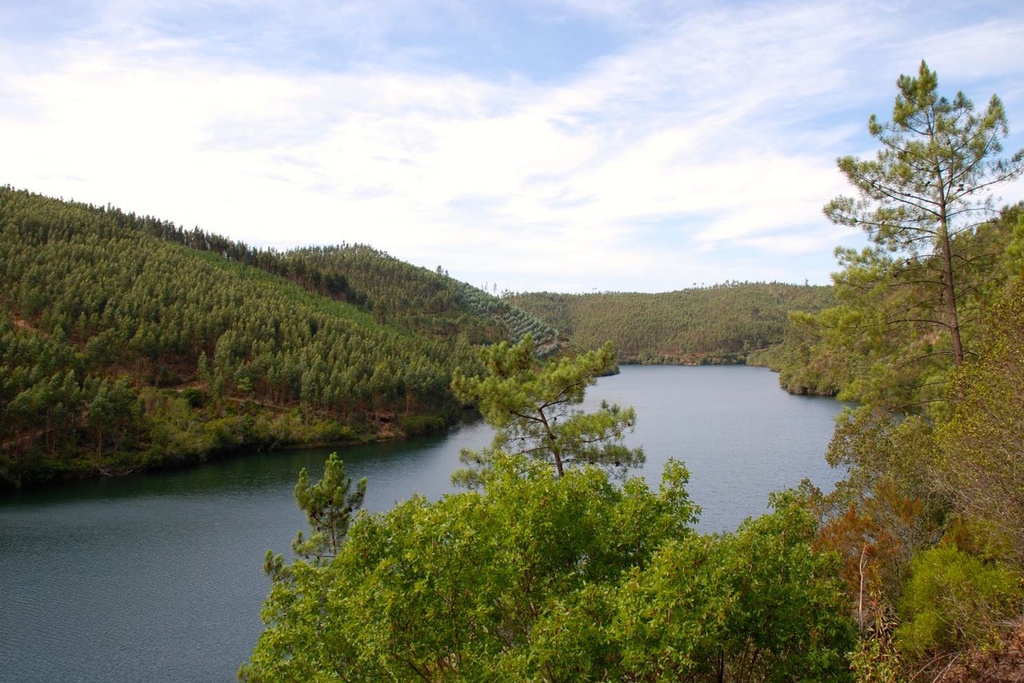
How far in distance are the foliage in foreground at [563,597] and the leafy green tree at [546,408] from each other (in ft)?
23.7

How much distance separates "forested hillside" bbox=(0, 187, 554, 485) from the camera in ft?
165

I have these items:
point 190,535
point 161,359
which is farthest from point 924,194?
point 161,359

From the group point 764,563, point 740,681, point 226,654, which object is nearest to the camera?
point 764,563

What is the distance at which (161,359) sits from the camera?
68000 millimetres

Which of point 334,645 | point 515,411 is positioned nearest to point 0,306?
point 515,411

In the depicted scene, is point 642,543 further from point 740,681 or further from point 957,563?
point 957,563

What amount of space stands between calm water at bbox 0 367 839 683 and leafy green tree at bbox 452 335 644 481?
11702 millimetres

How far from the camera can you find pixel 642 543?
1031 centimetres

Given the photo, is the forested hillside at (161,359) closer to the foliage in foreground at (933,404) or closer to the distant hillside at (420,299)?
the distant hillside at (420,299)

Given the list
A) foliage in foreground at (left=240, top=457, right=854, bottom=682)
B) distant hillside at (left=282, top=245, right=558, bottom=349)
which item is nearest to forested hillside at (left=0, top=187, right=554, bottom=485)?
distant hillside at (left=282, top=245, right=558, bottom=349)

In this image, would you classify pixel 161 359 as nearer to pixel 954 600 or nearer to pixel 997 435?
pixel 954 600

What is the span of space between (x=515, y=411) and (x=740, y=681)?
402 inches

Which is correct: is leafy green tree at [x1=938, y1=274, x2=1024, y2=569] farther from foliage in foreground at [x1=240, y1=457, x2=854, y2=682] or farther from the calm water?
the calm water

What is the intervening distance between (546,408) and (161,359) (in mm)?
59583
